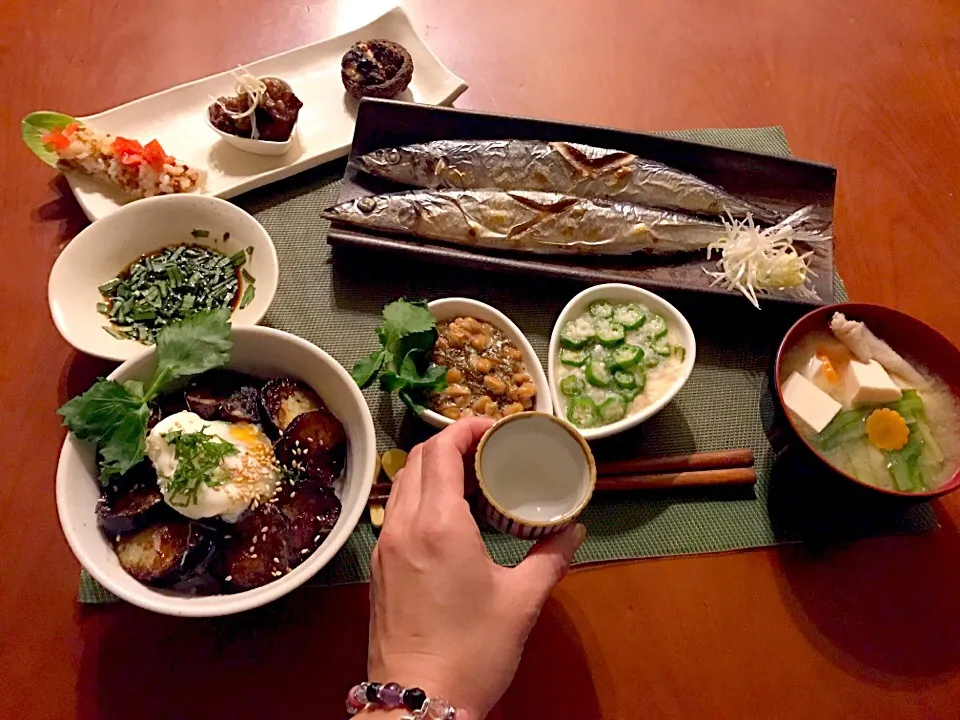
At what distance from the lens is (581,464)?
1.02 metres

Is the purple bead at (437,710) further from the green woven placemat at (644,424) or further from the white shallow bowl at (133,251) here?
the white shallow bowl at (133,251)

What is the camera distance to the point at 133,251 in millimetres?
1416

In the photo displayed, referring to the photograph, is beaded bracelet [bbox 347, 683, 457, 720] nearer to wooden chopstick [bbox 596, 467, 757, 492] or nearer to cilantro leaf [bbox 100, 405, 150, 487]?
cilantro leaf [bbox 100, 405, 150, 487]

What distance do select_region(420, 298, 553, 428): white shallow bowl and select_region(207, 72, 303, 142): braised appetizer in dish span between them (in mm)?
636

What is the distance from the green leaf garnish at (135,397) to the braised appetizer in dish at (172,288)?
14.1 inches

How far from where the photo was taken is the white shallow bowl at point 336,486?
90 cm

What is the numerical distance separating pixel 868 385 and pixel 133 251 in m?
1.52

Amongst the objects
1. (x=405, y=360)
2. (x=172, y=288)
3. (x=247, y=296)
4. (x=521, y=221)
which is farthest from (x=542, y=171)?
(x=172, y=288)

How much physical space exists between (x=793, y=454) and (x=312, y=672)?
95 cm

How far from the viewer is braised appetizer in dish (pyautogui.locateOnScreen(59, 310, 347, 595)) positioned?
95 cm

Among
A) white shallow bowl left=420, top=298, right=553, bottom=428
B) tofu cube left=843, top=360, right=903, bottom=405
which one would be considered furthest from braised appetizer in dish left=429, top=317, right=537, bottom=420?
tofu cube left=843, top=360, right=903, bottom=405

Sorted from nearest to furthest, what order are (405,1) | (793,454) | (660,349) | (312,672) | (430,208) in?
1. (312,672)
2. (793,454)
3. (660,349)
4. (430,208)
5. (405,1)

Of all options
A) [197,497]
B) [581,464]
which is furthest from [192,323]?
[581,464]

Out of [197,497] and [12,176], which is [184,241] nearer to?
[12,176]
